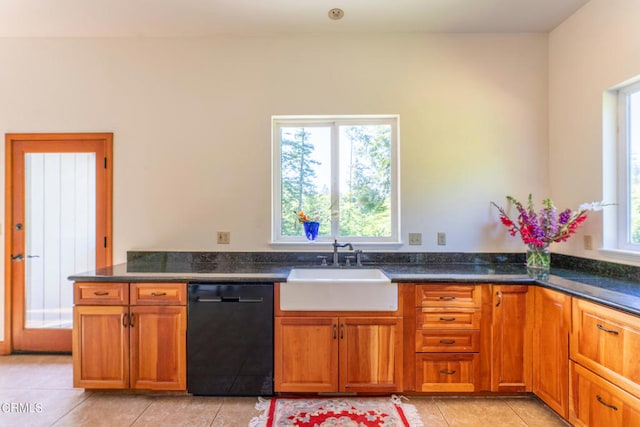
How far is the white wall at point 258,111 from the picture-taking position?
2719 millimetres

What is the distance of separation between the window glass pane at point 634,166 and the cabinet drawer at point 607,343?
0.88 m

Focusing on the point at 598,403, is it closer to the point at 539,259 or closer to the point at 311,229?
the point at 539,259

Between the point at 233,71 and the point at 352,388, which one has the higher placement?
the point at 233,71

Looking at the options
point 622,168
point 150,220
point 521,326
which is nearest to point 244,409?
point 150,220

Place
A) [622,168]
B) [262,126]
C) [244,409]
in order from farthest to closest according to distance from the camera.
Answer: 1. [262,126]
2. [622,168]
3. [244,409]

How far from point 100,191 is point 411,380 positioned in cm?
287

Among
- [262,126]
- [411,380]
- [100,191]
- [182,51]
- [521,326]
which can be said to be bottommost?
[411,380]

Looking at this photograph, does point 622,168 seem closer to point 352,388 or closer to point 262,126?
point 352,388

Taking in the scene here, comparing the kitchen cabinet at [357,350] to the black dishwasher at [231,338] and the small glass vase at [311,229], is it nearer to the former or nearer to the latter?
the black dishwasher at [231,338]

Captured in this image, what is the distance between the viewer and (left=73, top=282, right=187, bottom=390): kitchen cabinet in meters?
2.14

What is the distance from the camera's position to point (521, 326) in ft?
6.88

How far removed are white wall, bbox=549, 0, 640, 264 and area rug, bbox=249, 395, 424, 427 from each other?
173cm

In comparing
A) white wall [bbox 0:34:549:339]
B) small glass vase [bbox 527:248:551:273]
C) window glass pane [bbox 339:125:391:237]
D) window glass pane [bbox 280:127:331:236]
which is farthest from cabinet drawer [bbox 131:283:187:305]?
small glass vase [bbox 527:248:551:273]

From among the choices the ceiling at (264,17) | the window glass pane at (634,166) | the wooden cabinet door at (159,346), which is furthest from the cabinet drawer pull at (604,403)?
the ceiling at (264,17)
